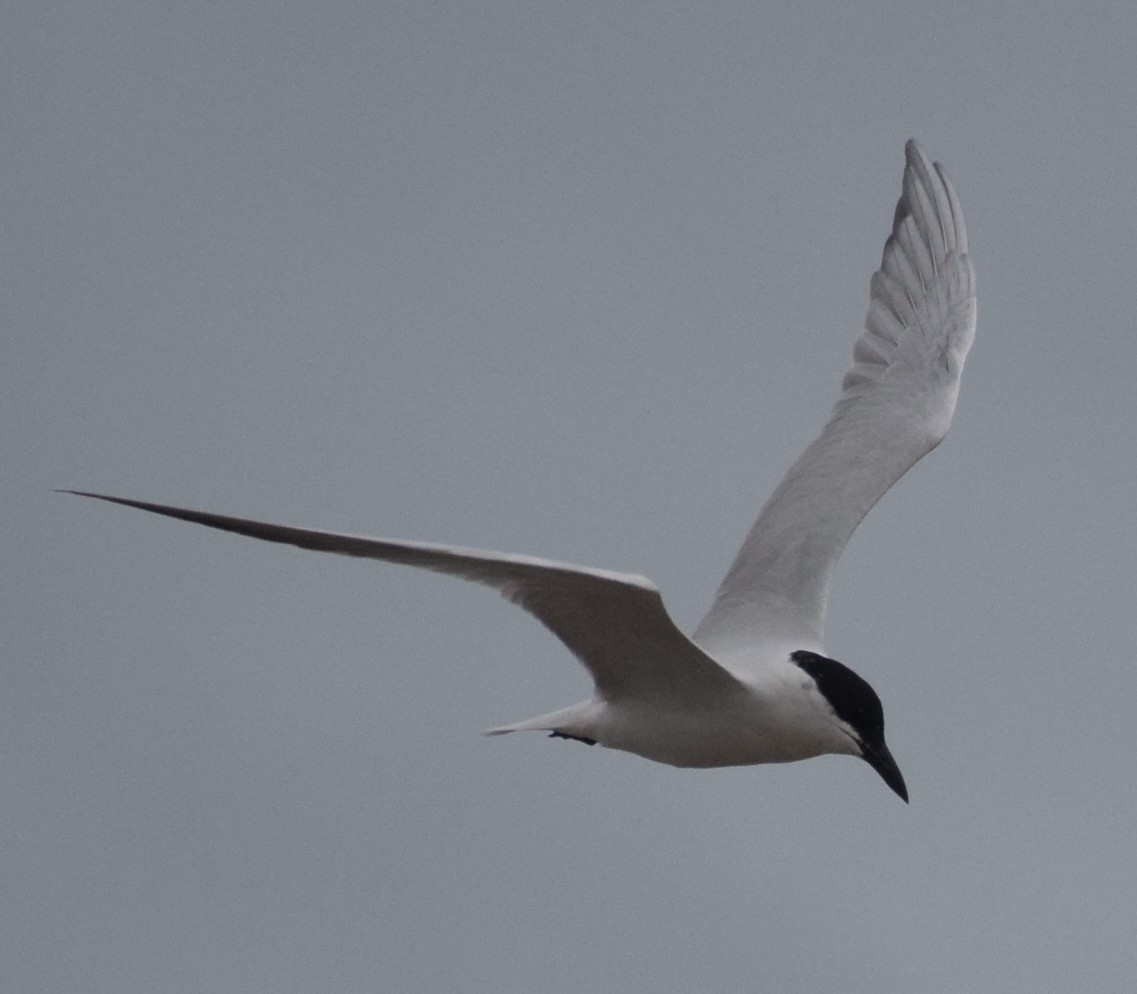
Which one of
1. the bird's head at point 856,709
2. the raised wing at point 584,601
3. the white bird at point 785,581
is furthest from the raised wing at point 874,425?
the raised wing at point 584,601

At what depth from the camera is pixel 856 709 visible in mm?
10086

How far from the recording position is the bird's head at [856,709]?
10.0 metres

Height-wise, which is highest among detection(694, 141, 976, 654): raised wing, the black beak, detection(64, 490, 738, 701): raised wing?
detection(694, 141, 976, 654): raised wing

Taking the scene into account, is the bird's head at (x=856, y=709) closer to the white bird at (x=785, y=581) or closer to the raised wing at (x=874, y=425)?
the white bird at (x=785, y=581)

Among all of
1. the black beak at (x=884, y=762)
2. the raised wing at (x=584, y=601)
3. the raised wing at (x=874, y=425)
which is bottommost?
the black beak at (x=884, y=762)

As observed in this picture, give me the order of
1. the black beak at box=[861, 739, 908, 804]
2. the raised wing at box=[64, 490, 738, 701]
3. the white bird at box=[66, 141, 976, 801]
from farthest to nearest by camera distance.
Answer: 1. the black beak at box=[861, 739, 908, 804]
2. the white bird at box=[66, 141, 976, 801]
3. the raised wing at box=[64, 490, 738, 701]

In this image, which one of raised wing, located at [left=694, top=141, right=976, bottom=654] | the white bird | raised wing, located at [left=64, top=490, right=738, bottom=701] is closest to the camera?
raised wing, located at [left=64, top=490, right=738, bottom=701]

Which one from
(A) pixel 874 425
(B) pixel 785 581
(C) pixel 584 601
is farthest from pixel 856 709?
(A) pixel 874 425

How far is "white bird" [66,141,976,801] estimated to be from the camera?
874cm

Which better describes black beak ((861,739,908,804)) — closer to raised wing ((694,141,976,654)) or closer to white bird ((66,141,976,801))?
white bird ((66,141,976,801))

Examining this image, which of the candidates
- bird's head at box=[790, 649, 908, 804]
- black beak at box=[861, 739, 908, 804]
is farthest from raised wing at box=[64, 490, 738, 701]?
black beak at box=[861, 739, 908, 804]

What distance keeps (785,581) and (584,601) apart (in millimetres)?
2725

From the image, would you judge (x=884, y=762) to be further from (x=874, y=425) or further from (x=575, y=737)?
(x=874, y=425)

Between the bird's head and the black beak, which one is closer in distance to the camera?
the bird's head
